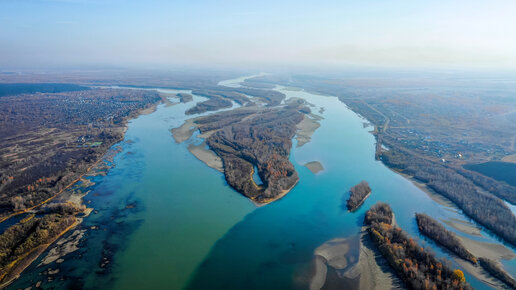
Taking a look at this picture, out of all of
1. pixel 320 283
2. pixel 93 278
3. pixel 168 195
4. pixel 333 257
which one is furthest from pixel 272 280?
pixel 168 195

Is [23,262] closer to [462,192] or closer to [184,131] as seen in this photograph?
[184,131]

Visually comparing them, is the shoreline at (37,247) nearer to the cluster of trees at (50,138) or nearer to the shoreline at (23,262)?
the shoreline at (23,262)

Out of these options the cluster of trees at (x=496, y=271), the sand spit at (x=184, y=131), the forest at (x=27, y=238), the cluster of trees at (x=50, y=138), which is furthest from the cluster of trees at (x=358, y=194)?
the cluster of trees at (x=50, y=138)

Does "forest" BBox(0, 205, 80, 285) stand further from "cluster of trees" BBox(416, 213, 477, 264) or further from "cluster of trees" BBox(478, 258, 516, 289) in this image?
"cluster of trees" BBox(478, 258, 516, 289)

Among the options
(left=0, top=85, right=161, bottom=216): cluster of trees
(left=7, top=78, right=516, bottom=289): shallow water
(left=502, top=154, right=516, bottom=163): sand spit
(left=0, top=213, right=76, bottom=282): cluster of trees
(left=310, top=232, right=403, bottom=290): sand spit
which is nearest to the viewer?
(left=310, top=232, right=403, bottom=290): sand spit

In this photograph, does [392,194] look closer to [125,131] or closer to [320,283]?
[320,283]

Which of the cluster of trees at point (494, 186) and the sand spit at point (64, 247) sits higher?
the cluster of trees at point (494, 186)

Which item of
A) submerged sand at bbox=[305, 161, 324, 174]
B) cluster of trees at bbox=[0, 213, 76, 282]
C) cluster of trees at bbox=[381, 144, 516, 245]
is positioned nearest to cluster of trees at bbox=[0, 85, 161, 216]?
cluster of trees at bbox=[0, 213, 76, 282]
